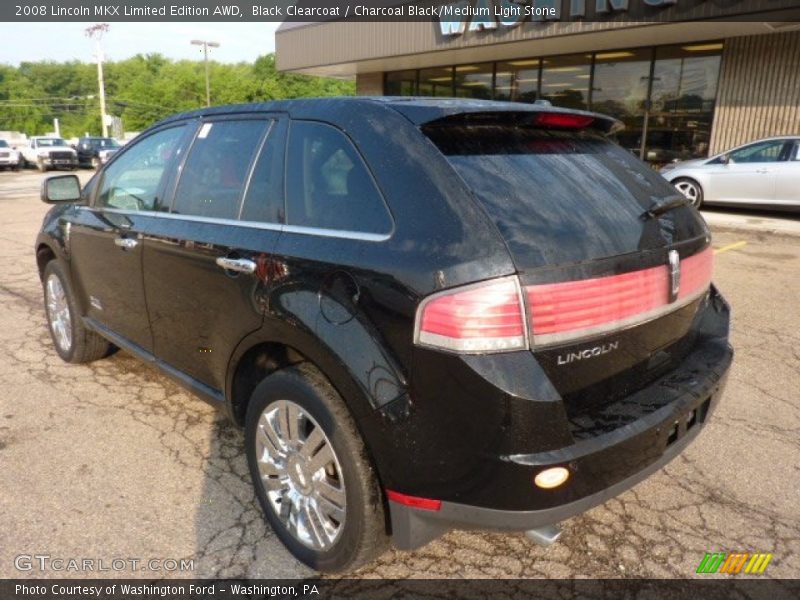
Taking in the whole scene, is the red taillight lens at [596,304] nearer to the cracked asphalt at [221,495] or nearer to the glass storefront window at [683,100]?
the cracked asphalt at [221,495]

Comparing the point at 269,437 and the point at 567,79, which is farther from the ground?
the point at 567,79

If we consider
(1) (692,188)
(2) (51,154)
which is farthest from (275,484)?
(2) (51,154)

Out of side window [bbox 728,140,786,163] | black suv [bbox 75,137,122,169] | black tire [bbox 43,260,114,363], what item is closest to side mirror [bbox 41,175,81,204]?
black tire [bbox 43,260,114,363]

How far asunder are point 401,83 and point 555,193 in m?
20.4

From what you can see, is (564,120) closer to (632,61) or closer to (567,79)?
(632,61)

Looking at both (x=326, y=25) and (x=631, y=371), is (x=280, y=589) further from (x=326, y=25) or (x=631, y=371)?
(x=326, y=25)

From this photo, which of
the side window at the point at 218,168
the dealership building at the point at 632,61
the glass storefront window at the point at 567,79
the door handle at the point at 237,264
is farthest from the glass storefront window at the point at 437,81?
the door handle at the point at 237,264

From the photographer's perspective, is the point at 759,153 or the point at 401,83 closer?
the point at 759,153

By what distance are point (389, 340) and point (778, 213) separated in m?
13.1

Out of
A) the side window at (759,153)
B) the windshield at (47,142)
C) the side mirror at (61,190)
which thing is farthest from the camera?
the windshield at (47,142)

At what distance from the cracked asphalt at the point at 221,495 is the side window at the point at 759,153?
28.6 feet

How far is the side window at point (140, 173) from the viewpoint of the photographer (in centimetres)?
324

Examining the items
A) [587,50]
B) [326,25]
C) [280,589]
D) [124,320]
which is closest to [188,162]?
[124,320]

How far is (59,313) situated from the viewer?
A: 14.4ft
